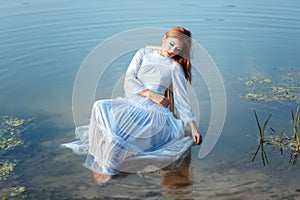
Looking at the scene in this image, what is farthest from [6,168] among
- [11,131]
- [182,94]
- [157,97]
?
[182,94]

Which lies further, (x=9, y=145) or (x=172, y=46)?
(x=9, y=145)

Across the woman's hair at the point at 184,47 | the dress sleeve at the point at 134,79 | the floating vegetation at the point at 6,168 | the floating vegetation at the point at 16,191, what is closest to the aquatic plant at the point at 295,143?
the woman's hair at the point at 184,47

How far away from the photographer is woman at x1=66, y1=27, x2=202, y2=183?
3650 millimetres

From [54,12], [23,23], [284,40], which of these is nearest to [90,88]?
[284,40]

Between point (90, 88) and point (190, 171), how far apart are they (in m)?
2.38

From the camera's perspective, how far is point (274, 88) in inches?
227

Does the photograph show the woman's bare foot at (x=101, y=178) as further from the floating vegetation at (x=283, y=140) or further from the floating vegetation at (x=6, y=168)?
the floating vegetation at (x=283, y=140)

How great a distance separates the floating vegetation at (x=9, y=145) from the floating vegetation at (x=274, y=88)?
2919 millimetres

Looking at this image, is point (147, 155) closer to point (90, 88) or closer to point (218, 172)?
point (218, 172)

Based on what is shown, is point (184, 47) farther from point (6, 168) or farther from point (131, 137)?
point (6, 168)

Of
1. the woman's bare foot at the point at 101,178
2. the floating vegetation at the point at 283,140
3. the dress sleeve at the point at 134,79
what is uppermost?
the dress sleeve at the point at 134,79

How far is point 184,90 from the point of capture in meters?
3.79

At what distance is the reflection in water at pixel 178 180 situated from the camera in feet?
11.4

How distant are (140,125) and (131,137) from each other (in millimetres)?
143
